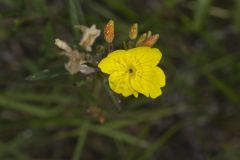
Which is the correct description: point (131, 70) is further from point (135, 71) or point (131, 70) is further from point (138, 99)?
point (138, 99)

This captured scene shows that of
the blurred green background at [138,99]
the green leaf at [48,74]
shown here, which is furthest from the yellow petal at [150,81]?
the blurred green background at [138,99]

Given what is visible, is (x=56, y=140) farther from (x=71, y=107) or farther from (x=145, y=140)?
(x=145, y=140)

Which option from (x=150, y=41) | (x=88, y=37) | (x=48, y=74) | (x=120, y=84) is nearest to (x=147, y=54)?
(x=150, y=41)

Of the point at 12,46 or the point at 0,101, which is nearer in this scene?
the point at 0,101

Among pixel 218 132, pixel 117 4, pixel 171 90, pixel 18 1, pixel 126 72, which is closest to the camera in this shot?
pixel 126 72

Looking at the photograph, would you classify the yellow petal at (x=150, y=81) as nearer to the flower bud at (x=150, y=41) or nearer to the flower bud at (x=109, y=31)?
the flower bud at (x=150, y=41)

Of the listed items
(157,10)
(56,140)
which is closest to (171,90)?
(157,10)

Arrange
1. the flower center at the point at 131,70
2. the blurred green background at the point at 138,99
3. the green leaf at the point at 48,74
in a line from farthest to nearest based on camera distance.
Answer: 1. the blurred green background at the point at 138,99
2. the green leaf at the point at 48,74
3. the flower center at the point at 131,70
